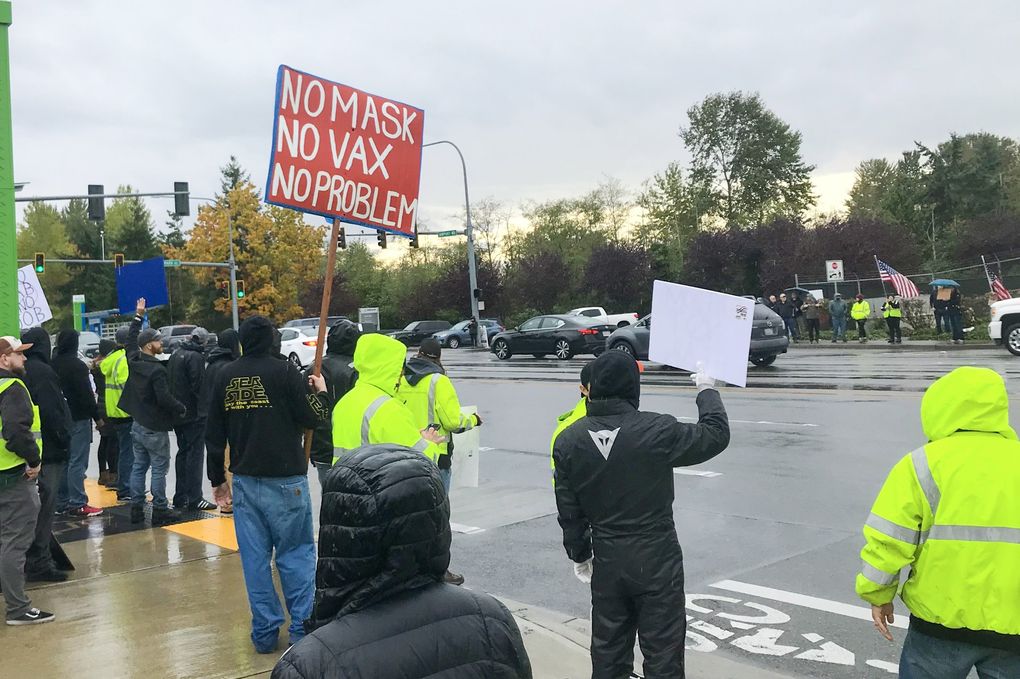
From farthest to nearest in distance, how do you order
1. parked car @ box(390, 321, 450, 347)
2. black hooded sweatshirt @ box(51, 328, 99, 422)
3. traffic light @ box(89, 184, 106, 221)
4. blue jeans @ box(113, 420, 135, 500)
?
parked car @ box(390, 321, 450, 347), traffic light @ box(89, 184, 106, 221), blue jeans @ box(113, 420, 135, 500), black hooded sweatshirt @ box(51, 328, 99, 422)

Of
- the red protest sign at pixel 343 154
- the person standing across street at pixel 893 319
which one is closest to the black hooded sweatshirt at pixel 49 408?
the red protest sign at pixel 343 154

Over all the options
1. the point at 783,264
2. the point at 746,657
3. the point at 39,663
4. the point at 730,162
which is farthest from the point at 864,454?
the point at 730,162

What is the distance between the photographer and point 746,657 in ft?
16.4

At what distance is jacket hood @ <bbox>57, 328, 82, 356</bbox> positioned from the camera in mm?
8562

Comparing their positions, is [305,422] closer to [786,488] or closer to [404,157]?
[404,157]

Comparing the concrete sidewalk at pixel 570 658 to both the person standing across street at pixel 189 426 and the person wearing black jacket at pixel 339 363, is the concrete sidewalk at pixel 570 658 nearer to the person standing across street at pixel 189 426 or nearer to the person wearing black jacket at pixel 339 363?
the person wearing black jacket at pixel 339 363

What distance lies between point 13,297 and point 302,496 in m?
3.52

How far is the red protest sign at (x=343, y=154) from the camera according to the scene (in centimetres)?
539

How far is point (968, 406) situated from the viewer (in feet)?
9.79

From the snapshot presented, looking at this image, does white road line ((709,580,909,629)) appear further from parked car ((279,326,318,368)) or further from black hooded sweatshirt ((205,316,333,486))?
parked car ((279,326,318,368))

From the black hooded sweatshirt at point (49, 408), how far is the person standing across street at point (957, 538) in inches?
230

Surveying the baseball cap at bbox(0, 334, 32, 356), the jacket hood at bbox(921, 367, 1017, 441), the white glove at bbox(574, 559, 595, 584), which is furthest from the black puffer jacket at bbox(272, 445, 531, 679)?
the baseball cap at bbox(0, 334, 32, 356)

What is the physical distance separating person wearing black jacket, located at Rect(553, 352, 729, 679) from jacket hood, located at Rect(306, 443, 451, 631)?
6.46 feet

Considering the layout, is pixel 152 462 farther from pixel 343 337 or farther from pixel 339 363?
pixel 343 337
